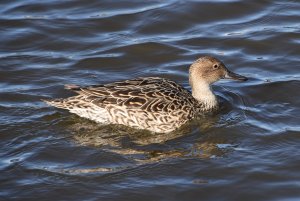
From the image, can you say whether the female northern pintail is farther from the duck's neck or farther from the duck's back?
the duck's neck

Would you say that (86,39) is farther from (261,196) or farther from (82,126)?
(261,196)

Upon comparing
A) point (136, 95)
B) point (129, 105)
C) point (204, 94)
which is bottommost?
point (204, 94)

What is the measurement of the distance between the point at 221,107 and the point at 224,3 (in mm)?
3778

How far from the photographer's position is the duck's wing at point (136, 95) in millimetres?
10000

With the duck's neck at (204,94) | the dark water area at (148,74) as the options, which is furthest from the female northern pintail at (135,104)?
the duck's neck at (204,94)

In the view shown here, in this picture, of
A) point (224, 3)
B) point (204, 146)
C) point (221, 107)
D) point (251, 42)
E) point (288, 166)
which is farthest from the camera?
point (224, 3)

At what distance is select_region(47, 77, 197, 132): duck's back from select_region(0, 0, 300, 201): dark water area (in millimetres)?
150

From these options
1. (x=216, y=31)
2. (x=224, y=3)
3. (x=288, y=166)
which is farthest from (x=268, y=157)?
(x=224, y=3)

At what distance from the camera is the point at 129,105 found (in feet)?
32.8

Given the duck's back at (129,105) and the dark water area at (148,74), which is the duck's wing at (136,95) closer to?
the duck's back at (129,105)

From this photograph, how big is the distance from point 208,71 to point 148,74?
54.7 inches

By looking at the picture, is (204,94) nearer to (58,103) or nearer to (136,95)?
(136,95)

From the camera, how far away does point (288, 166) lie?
888 cm

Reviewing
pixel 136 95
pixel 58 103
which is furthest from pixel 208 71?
pixel 58 103
